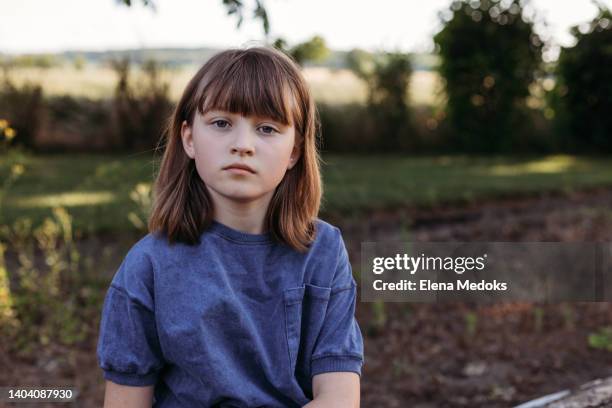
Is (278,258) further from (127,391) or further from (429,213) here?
(429,213)

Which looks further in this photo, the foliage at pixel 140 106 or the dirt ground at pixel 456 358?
the foliage at pixel 140 106

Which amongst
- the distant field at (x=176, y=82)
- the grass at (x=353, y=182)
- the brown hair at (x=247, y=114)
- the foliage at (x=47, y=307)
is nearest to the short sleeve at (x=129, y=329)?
the brown hair at (x=247, y=114)

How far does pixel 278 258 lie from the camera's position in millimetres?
1729

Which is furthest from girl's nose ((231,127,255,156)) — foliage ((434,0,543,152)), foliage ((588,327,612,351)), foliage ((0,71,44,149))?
foliage ((434,0,543,152))

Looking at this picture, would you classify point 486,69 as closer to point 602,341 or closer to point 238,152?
point 602,341

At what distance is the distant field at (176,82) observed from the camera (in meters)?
9.88

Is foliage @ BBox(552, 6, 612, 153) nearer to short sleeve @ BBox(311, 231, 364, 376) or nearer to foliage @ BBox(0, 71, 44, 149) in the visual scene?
foliage @ BBox(0, 71, 44, 149)

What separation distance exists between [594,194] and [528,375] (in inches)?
204

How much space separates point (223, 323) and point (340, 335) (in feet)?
0.92

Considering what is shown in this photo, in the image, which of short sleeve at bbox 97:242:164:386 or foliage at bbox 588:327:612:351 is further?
foliage at bbox 588:327:612:351

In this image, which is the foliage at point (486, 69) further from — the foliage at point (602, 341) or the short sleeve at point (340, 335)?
the short sleeve at point (340, 335)

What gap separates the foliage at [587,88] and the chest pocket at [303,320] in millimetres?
10141

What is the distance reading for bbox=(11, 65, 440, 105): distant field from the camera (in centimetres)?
988

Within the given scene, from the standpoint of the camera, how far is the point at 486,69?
1256cm
